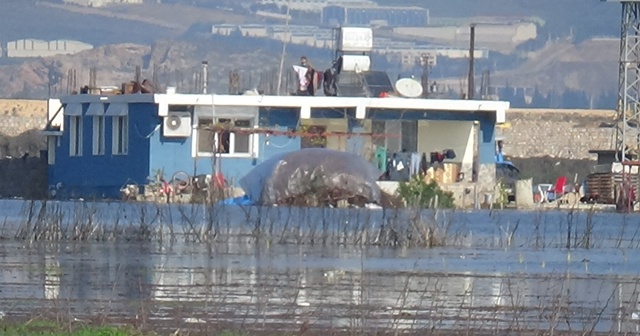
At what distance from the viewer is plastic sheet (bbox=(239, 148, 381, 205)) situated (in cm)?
3797

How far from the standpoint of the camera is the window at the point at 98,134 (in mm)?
47188

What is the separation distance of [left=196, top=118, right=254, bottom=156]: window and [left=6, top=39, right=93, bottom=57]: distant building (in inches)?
3196

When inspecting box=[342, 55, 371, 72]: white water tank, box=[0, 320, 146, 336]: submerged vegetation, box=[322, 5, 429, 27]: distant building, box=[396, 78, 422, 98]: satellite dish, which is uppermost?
box=[322, 5, 429, 27]: distant building

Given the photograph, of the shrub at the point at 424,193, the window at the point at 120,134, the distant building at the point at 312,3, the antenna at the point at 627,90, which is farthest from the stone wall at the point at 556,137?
the distant building at the point at 312,3

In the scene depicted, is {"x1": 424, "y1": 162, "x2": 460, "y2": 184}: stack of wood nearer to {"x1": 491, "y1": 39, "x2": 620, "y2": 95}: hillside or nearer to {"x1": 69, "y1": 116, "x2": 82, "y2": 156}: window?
{"x1": 69, "y1": 116, "x2": 82, "y2": 156}: window

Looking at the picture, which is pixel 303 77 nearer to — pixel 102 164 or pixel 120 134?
pixel 120 134

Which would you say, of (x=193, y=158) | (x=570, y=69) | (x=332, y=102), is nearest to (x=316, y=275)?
(x=193, y=158)

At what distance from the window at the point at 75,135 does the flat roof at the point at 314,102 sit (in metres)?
1.64

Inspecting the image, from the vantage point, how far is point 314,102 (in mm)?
45188

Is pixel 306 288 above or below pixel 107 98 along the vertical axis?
below

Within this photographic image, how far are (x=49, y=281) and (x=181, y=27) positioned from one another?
128 meters

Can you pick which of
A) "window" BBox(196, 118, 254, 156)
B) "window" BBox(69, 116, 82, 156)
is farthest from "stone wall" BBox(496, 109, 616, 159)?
"window" BBox(196, 118, 254, 156)

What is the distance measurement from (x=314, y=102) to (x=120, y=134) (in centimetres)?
477

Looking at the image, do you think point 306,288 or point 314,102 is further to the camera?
point 314,102
